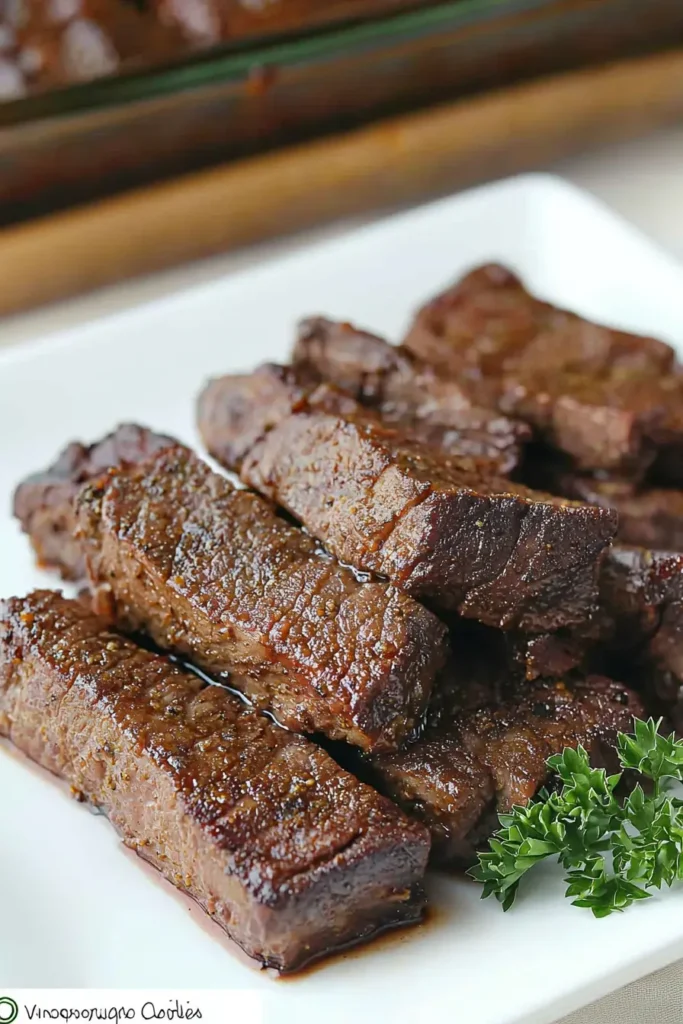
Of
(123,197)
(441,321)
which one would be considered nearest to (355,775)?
(441,321)

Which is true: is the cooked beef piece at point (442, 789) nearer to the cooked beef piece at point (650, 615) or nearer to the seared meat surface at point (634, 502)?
the cooked beef piece at point (650, 615)

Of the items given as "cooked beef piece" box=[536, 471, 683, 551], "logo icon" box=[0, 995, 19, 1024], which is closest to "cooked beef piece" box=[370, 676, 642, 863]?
"cooked beef piece" box=[536, 471, 683, 551]

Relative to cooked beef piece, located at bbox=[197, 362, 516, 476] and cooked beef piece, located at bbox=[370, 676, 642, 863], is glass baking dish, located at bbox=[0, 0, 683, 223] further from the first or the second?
cooked beef piece, located at bbox=[370, 676, 642, 863]

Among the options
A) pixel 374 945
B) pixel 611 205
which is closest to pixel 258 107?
pixel 611 205

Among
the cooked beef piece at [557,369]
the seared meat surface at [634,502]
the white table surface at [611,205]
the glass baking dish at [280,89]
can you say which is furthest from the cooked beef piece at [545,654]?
the glass baking dish at [280,89]

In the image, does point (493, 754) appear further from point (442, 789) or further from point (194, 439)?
point (194, 439)

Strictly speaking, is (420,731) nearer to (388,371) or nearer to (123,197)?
(388,371)
